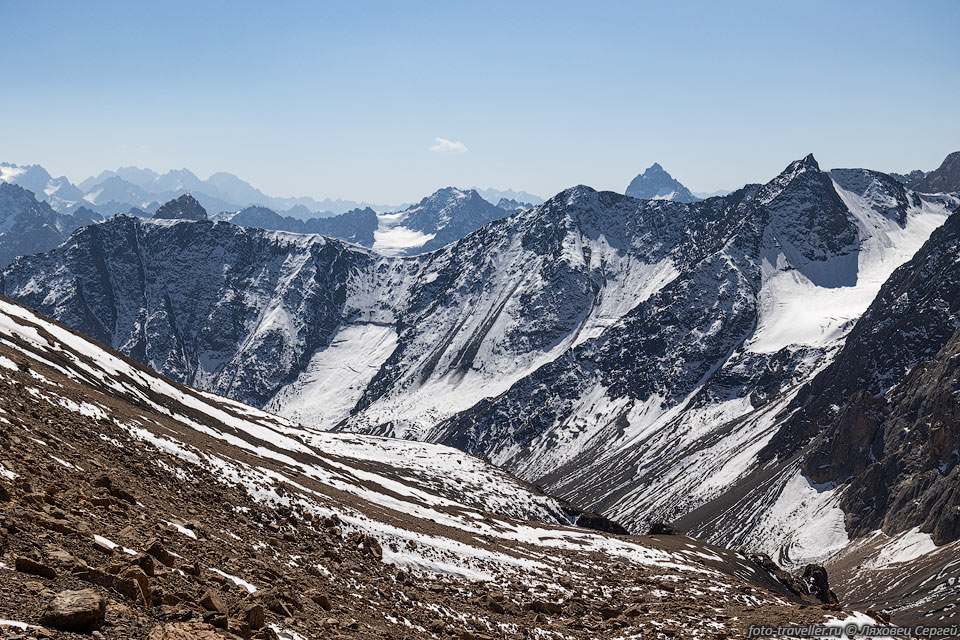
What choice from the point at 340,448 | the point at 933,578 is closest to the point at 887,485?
the point at 933,578

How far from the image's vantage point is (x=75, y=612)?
13.5m

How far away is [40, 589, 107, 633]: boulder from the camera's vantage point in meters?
13.4

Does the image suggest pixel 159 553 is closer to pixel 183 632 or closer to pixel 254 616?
pixel 254 616

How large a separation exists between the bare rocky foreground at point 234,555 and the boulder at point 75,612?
0.04 metres

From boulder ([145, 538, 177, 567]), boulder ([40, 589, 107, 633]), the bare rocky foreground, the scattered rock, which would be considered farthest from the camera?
the scattered rock

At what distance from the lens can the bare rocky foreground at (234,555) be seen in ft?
53.3

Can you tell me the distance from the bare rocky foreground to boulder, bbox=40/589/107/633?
0.12 feet

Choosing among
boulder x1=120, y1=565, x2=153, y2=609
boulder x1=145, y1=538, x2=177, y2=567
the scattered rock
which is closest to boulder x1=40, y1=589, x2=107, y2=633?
boulder x1=120, y1=565, x2=153, y2=609

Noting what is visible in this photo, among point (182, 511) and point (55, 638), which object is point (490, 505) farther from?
point (55, 638)

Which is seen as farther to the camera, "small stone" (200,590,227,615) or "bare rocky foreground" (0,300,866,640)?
"small stone" (200,590,227,615)

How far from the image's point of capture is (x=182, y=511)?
2841 cm

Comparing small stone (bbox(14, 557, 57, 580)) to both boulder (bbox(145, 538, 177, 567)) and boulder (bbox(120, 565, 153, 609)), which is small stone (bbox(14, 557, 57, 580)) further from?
boulder (bbox(145, 538, 177, 567))

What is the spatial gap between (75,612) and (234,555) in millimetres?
11835

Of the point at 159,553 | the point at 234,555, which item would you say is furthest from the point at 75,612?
the point at 234,555
